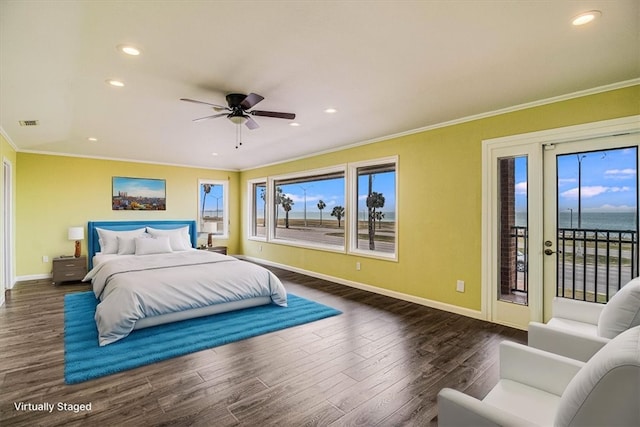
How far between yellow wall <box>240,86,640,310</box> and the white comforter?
1891mm

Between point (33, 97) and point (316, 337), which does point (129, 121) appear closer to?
point (33, 97)

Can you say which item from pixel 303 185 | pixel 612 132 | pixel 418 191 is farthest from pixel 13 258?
pixel 612 132

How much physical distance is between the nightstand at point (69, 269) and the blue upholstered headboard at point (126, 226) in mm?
360

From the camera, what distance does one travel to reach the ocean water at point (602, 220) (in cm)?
297

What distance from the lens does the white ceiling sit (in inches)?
73.9

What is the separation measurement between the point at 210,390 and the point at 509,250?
343 centimetres

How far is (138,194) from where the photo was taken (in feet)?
22.9

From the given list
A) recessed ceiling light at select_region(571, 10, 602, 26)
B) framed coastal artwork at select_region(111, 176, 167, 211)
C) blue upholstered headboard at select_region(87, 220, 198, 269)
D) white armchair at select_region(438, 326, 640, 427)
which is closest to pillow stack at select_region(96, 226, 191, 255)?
blue upholstered headboard at select_region(87, 220, 198, 269)

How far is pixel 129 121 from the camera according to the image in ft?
13.4

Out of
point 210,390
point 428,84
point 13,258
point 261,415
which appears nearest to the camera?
point 261,415

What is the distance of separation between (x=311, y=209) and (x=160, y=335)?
399 centimetres

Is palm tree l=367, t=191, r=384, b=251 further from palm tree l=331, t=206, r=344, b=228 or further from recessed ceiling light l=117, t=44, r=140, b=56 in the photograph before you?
recessed ceiling light l=117, t=44, r=140, b=56

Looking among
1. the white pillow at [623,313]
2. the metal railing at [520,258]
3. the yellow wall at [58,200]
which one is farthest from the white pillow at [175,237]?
the white pillow at [623,313]

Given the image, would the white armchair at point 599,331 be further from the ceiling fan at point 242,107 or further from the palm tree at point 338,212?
the palm tree at point 338,212
